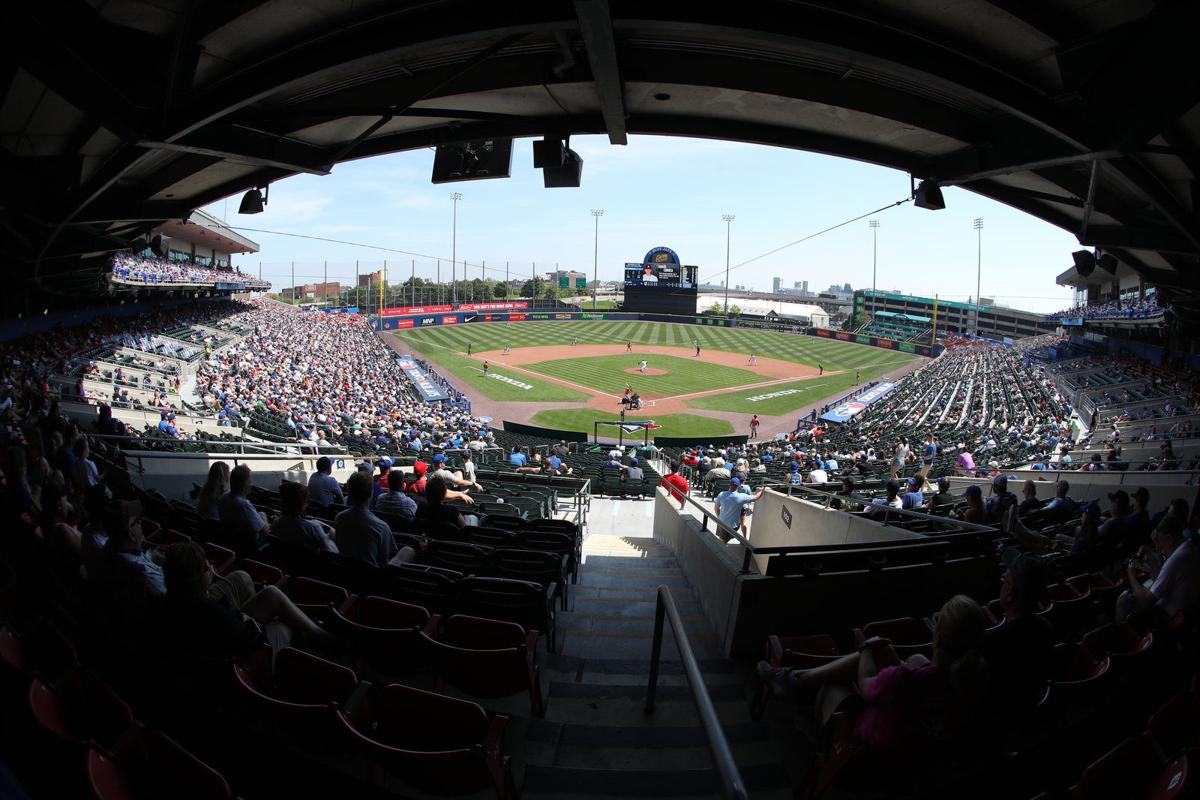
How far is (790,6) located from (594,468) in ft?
55.0

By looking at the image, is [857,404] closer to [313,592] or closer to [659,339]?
[659,339]

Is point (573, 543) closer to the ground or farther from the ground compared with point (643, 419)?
farther from the ground

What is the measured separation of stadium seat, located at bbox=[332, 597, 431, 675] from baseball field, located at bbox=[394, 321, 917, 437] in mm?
28596

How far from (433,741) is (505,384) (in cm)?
4121

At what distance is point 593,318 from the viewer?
294 ft

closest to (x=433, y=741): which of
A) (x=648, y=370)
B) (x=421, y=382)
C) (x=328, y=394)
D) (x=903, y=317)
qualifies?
(x=328, y=394)

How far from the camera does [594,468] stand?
20812 millimetres

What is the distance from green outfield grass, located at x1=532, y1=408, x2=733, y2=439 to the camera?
106 feet

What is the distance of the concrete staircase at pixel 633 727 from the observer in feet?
10.2

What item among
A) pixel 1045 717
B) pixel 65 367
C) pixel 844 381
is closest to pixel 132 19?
pixel 1045 717

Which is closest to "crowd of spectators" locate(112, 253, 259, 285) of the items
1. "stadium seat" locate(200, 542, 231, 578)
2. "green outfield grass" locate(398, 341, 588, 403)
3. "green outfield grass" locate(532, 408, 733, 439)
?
"green outfield grass" locate(398, 341, 588, 403)

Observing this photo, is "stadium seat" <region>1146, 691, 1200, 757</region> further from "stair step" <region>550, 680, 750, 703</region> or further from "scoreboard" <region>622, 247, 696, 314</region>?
"scoreboard" <region>622, 247, 696, 314</region>

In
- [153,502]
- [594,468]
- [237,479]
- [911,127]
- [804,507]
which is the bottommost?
[594,468]

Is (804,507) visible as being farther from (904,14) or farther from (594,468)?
(594,468)
